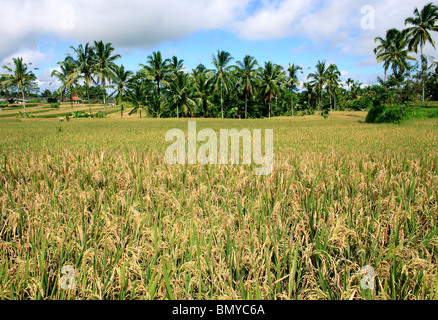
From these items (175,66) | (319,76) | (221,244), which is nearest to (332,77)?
(319,76)

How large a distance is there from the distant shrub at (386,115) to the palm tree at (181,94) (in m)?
19.8

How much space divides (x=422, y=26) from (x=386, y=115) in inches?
886

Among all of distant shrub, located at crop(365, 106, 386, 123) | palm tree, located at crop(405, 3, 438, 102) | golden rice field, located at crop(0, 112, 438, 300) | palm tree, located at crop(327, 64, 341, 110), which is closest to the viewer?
golden rice field, located at crop(0, 112, 438, 300)

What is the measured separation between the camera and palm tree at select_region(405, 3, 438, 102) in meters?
28.5

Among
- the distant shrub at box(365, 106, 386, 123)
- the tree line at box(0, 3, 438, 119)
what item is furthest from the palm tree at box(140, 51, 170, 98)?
the distant shrub at box(365, 106, 386, 123)

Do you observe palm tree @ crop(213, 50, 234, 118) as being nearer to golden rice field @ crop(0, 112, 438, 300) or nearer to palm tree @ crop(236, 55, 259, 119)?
palm tree @ crop(236, 55, 259, 119)

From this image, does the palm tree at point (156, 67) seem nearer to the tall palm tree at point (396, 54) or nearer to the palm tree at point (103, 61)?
the palm tree at point (103, 61)

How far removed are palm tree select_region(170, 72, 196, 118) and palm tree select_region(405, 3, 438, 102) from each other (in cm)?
2478

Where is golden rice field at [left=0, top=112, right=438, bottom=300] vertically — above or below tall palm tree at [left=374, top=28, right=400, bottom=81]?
below

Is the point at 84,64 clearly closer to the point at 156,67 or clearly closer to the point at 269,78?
the point at 156,67

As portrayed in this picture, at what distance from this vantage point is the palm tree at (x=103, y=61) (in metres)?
32.5

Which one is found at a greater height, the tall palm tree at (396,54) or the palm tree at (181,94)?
the tall palm tree at (396,54)

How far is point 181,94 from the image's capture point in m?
30.9

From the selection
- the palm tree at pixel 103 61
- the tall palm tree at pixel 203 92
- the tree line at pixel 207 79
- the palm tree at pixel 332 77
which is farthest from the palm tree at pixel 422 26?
the palm tree at pixel 103 61
